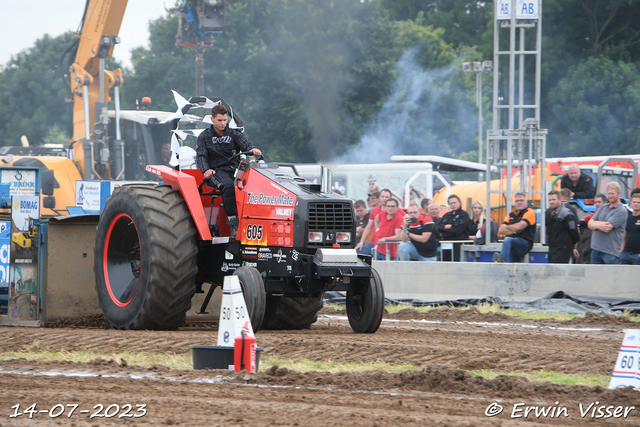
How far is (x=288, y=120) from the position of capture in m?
38.5

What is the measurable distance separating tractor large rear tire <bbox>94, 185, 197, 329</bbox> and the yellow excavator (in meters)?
10.6

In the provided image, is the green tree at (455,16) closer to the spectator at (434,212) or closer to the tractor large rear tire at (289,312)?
the spectator at (434,212)

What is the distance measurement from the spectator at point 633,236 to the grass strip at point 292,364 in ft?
20.8

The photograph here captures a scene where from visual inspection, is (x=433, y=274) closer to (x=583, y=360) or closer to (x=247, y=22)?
(x=583, y=360)

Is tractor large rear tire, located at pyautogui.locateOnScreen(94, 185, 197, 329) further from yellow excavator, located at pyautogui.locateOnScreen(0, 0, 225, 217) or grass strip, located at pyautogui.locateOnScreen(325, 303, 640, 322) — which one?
yellow excavator, located at pyautogui.locateOnScreen(0, 0, 225, 217)

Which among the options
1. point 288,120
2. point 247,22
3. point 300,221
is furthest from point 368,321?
point 247,22

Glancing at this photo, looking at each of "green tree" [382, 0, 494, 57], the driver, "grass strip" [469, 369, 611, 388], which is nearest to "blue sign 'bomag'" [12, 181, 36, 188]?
the driver

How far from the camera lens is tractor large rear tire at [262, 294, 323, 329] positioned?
30.8 feet

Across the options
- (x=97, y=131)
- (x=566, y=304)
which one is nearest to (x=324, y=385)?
(x=566, y=304)

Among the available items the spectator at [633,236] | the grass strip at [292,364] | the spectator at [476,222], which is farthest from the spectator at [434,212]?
the grass strip at [292,364]

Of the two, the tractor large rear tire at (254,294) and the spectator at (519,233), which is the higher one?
the spectator at (519,233)

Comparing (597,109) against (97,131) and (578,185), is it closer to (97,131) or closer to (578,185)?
(578,185)

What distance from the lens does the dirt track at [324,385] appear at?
455cm

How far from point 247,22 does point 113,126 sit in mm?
21335
